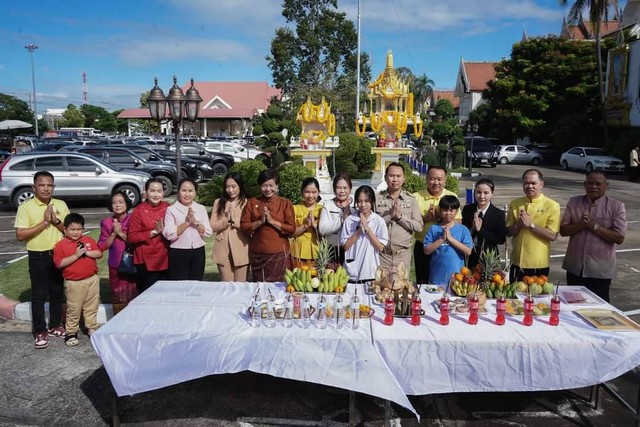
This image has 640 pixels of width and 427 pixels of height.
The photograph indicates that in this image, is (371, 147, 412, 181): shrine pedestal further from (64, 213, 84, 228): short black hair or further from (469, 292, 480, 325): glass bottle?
(469, 292, 480, 325): glass bottle

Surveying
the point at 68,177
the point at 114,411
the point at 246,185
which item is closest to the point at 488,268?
the point at 114,411

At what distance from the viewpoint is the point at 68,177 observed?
533 inches

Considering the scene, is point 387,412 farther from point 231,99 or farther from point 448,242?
point 231,99

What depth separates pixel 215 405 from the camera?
403 centimetres

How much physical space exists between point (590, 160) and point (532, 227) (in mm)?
21997

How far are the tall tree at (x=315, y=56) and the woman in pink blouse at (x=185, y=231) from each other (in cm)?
3000

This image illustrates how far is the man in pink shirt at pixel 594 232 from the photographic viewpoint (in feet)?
14.6

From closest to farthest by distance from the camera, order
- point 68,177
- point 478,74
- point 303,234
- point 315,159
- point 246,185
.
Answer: point 303,234 → point 246,185 → point 315,159 → point 68,177 → point 478,74

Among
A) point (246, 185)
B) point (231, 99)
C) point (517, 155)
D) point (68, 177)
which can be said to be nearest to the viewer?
point (246, 185)

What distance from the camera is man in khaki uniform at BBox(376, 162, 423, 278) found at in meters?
4.83

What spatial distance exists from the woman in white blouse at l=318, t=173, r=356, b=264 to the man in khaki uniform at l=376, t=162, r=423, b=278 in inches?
15.6

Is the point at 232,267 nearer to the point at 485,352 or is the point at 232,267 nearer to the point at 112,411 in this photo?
the point at 112,411

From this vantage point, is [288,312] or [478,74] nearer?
[288,312]

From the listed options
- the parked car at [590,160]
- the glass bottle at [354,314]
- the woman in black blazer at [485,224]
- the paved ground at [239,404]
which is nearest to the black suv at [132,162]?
the paved ground at [239,404]
